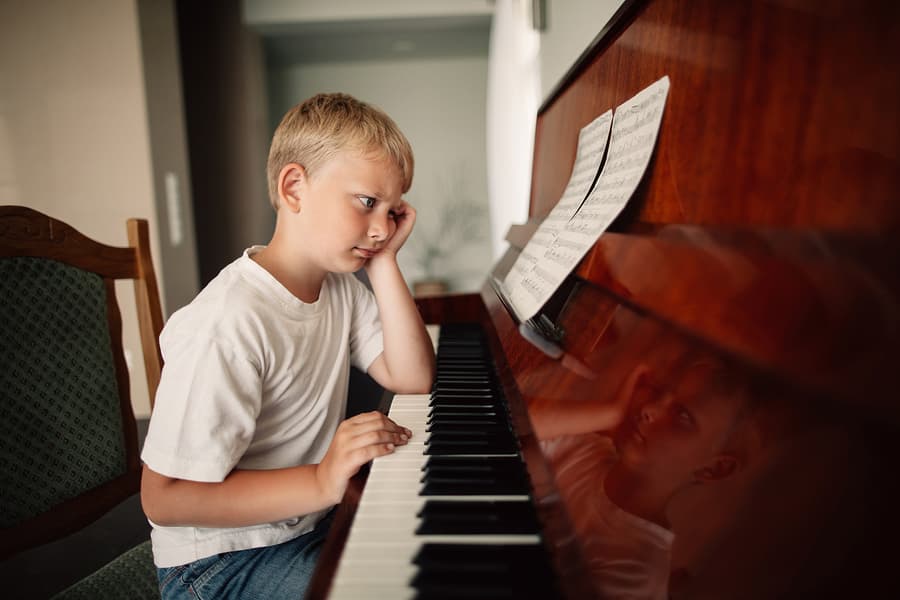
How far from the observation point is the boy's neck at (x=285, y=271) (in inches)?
36.8

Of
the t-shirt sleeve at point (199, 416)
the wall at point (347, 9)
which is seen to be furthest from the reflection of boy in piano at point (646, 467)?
the wall at point (347, 9)

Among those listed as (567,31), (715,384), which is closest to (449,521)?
(715,384)

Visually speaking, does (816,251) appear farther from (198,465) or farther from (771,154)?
(198,465)

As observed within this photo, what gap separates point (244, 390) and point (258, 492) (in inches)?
5.4

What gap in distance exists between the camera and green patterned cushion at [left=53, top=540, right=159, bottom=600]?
0.82 metres

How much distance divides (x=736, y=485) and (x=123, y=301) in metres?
3.44

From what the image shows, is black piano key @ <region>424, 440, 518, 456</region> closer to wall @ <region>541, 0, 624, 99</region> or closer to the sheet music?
the sheet music

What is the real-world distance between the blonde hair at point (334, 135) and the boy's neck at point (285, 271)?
0.14m

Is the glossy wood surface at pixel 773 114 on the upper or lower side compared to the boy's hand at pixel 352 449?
upper

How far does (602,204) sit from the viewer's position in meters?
0.65

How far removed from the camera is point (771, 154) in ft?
1.32

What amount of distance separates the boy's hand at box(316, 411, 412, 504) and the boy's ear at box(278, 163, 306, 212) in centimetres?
45

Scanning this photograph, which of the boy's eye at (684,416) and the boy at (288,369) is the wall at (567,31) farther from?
the boy's eye at (684,416)

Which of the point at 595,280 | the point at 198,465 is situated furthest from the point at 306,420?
the point at 595,280
